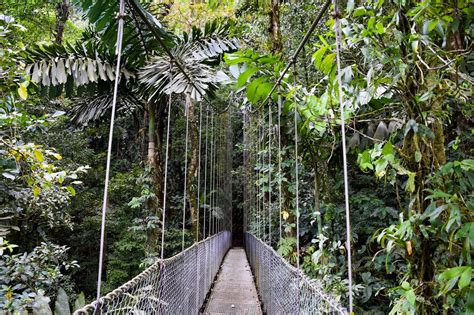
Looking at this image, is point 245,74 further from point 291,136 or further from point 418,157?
point 418,157

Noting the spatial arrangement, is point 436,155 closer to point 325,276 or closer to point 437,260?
point 437,260

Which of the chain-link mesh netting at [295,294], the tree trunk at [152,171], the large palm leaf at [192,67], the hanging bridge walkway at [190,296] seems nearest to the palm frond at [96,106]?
the tree trunk at [152,171]

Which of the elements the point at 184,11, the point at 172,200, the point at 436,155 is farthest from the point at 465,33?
the point at 172,200

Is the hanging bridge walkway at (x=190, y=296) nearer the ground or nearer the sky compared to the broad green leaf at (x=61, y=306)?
nearer the sky

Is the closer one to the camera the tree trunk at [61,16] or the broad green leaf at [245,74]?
the broad green leaf at [245,74]

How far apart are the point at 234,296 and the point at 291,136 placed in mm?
1868

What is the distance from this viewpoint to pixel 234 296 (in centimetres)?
339

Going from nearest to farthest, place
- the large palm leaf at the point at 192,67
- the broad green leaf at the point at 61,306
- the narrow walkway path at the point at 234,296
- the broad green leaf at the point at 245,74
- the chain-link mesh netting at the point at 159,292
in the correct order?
1. the chain-link mesh netting at the point at 159,292
2. the broad green leaf at the point at 245,74
3. the broad green leaf at the point at 61,306
4. the large palm leaf at the point at 192,67
5. the narrow walkway path at the point at 234,296

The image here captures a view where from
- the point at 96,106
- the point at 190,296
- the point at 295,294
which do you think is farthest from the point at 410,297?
the point at 96,106

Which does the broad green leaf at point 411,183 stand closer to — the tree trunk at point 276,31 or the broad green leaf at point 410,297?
the broad green leaf at point 410,297

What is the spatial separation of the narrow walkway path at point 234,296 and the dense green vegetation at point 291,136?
676 millimetres

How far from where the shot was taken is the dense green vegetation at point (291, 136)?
105 cm

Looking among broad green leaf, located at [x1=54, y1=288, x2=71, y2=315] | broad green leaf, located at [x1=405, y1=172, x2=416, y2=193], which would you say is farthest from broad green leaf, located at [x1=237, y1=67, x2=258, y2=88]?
broad green leaf, located at [x1=54, y1=288, x2=71, y2=315]

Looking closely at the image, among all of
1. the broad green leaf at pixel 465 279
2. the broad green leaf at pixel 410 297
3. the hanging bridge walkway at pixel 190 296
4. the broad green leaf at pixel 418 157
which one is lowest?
the hanging bridge walkway at pixel 190 296
